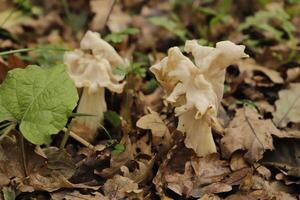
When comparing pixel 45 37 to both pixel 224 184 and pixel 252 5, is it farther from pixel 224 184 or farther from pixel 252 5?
pixel 224 184

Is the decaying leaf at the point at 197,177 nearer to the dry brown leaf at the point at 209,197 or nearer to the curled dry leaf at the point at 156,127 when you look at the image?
the dry brown leaf at the point at 209,197

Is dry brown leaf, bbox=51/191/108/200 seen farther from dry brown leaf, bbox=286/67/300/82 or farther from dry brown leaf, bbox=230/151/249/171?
dry brown leaf, bbox=286/67/300/82

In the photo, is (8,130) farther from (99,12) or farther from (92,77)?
(99,12)

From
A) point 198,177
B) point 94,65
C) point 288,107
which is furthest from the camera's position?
point 288,107

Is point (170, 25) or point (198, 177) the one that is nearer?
point (198, 177)

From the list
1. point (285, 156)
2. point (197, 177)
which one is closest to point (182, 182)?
point (197, 177)

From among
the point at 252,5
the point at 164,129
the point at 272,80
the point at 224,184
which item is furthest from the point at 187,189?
the point at 252,5

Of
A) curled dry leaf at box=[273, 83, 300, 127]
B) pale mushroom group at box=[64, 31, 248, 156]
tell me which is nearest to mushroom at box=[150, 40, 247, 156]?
pale mushroom group at box=[64, 31, 248, 156]
